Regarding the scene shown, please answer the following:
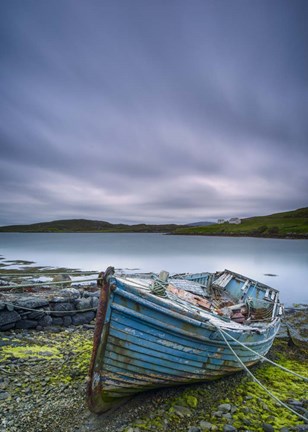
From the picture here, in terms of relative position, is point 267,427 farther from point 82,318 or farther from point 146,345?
point 82,318

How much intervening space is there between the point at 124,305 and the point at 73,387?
306 cm

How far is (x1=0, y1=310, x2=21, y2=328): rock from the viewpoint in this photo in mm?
9445

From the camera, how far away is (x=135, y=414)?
5.92m

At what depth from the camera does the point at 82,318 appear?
11438 mm

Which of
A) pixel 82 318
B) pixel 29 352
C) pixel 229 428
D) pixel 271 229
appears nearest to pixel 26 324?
pixel 29 352

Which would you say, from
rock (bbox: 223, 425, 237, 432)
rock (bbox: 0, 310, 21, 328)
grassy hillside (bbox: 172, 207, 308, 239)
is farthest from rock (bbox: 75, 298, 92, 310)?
grassy hillside (bbox: 172, 207, 308, 239)

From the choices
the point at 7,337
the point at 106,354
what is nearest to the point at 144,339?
the point at 106,354

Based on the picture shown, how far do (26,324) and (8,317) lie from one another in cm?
75

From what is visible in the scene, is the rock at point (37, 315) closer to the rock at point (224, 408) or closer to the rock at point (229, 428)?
the rock at point (224, 408)

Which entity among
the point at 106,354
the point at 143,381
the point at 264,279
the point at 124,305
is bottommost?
the point at 264,279

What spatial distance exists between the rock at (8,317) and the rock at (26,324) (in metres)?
0.20

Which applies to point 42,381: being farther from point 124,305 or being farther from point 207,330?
point 207,330

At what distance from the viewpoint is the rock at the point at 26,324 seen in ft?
32.4

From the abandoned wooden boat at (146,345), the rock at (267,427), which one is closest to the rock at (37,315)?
the abandoned wooden boat at (146,345)
